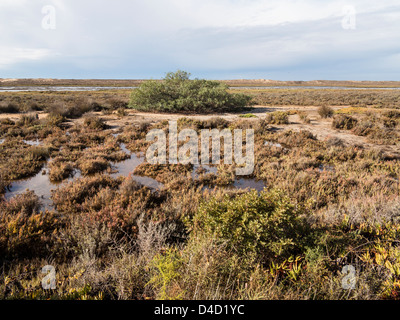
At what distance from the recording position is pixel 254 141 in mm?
12562

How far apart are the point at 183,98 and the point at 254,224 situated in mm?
19793

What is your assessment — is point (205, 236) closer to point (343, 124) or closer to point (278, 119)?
point (278, 119)

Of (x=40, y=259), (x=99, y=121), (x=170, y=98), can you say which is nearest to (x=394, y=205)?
(x=40, y=259)

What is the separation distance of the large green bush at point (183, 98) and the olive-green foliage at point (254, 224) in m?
18.1

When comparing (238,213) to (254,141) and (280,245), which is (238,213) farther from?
(254,141)

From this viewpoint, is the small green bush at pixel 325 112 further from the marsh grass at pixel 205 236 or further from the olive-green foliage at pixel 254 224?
the olive-green foliage at pixel 254 224

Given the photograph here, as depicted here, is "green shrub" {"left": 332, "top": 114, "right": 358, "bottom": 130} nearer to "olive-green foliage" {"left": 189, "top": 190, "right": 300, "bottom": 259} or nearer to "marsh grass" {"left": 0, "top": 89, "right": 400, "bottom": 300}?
"marsh grass" {"left": 0, "top": 89, "right": 400, "bottom": 300}

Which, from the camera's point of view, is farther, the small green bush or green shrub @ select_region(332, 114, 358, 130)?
the small green bush

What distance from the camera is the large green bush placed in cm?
2122

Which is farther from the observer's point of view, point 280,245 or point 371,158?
point 371,158

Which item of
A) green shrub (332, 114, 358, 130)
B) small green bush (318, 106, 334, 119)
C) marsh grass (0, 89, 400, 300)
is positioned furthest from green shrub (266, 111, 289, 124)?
marsh grass (0, 89, 400, 300)

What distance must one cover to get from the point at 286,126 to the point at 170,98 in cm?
1220

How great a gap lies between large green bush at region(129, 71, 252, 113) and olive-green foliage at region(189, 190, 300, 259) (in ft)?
59.3

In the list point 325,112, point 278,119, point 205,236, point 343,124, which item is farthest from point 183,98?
point 205,236
